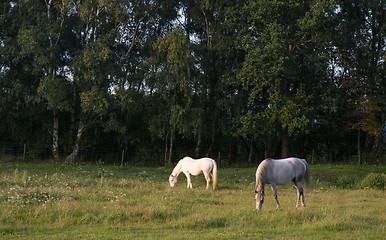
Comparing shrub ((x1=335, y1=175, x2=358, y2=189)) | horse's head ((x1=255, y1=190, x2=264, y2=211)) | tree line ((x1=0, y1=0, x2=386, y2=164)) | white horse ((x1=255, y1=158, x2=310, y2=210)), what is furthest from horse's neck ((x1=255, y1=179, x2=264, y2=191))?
tree line ((x1=0, y1=0, x2=386, y2=164))

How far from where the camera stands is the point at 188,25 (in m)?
36.6

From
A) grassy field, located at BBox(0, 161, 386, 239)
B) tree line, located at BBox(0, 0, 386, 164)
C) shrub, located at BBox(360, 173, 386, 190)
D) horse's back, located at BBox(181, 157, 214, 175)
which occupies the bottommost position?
grassy field, located at BBox(0, 161, 386, 239)

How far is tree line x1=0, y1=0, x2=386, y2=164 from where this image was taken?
96.7ft

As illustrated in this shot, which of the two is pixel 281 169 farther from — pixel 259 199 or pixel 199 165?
pixel 199 165

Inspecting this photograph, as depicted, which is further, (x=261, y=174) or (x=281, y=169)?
(x=281, y=169)

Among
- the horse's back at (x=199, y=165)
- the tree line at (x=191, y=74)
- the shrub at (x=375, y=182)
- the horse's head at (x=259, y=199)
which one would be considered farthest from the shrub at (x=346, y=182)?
the horse's head at (x=259, y=199)

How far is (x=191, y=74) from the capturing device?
31.6 meters

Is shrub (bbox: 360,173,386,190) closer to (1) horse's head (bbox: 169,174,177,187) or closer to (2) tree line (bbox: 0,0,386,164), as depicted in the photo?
(2) tree line (bbox: 0,0,386,164)

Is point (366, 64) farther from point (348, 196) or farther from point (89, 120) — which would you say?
point (89, 120)

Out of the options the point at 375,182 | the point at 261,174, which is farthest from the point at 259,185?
the point at 375,182

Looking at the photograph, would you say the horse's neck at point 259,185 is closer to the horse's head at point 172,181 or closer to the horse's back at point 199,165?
the horse's back at point 199,165

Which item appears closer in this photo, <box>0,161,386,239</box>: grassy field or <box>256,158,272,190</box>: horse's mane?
<box>0,161,386,239</box>: grassy field

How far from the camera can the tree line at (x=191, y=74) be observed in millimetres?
29469

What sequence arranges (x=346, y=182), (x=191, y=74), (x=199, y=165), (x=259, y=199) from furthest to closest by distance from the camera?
1. (x=191, y=74)
2. (x=346, y=182)
3. (x=199, y=165)
4. (x=259, y=199)
